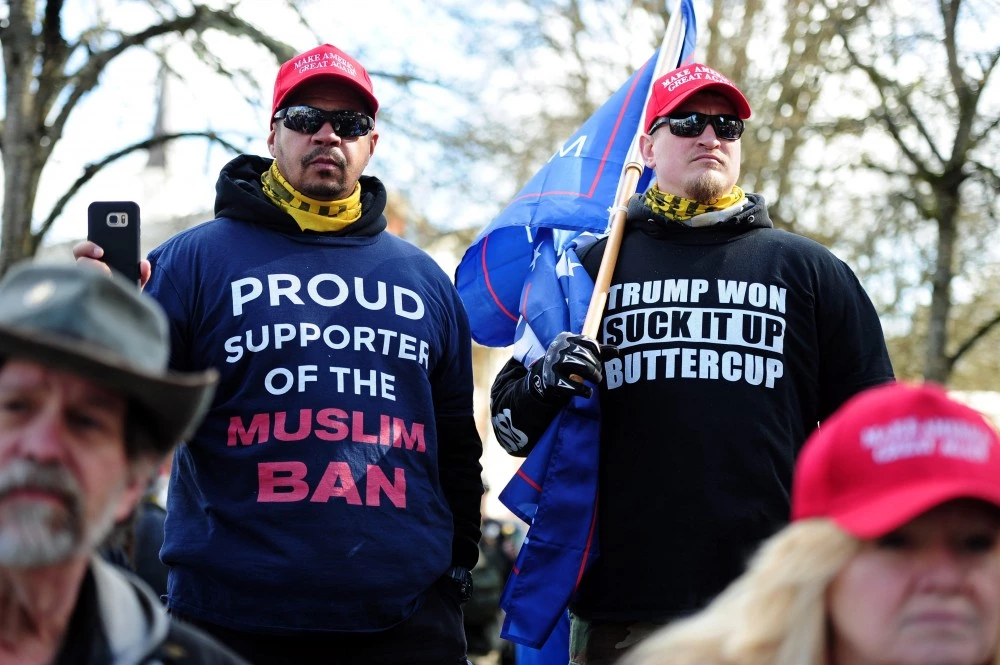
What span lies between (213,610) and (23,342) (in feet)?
5.86

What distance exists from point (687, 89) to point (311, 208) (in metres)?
1.31

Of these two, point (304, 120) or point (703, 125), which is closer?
point (304, 120)

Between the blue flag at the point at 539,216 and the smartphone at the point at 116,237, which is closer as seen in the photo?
the smartphone at the point at 116,237

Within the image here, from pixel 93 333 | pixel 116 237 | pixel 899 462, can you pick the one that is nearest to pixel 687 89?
pixel 116 237

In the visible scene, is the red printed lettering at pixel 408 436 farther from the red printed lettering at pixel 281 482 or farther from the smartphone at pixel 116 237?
the smartphone at pixel 116 237

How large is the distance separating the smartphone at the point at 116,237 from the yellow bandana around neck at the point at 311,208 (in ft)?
2.03

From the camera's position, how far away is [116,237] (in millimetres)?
3668

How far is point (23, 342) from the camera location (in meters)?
2.10

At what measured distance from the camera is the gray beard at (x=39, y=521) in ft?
6.98

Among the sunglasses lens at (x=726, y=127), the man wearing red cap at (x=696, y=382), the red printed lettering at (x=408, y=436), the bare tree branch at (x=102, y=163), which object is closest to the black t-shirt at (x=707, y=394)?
the man wearing red cap at (x=696, y=382)

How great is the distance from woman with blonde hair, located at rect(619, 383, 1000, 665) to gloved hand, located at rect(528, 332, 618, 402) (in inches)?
68.1

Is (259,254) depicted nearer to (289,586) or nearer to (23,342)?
(289,586)

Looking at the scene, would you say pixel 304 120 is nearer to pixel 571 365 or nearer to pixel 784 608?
pixel 571 365

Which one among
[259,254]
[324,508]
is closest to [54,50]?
[259,254]
